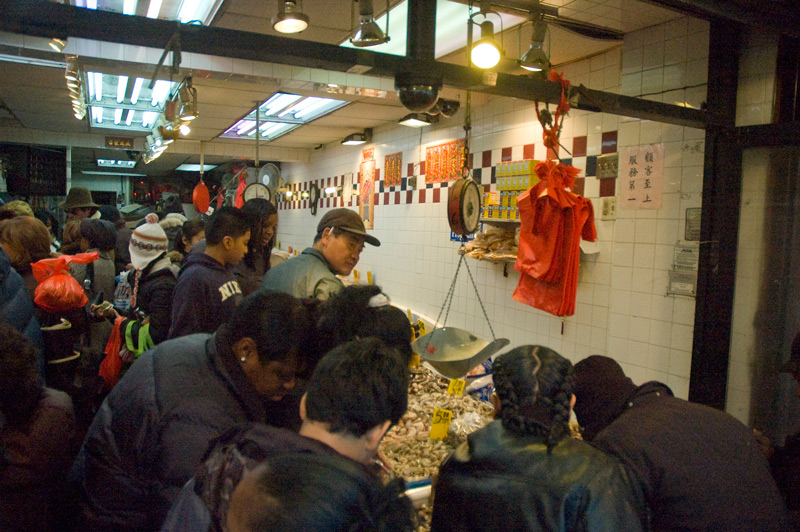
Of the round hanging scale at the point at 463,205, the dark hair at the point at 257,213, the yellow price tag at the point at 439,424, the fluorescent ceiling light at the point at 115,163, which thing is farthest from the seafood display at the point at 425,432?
the fluorescent ceiling light at the point at 115,163

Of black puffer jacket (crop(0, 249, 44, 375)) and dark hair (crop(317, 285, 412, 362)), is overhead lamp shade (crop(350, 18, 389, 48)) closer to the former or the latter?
dark hair (crop(317, 285, 412, 362))

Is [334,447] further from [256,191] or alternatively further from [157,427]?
[256,191]

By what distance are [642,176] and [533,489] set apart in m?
3.63

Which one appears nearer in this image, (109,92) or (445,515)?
(445,515)

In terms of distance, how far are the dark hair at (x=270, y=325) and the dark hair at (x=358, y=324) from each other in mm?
143

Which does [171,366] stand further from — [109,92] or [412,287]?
[109,92]

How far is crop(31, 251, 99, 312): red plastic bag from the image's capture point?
2.99m

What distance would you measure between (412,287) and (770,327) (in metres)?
4.53

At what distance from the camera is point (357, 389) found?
112 centimetres

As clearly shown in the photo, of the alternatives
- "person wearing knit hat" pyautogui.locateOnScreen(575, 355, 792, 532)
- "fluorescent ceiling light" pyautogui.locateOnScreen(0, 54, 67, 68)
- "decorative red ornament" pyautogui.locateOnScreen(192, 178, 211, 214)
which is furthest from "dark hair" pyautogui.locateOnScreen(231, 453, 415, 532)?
"decorative red ornament" pyautogui.locateOnScreen(192, 178, 211, 214)

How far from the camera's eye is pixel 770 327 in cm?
371

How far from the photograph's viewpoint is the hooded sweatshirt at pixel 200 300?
114 inches

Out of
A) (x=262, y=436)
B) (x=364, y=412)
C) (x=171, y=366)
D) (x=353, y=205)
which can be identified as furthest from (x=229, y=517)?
(x=353, y=205)

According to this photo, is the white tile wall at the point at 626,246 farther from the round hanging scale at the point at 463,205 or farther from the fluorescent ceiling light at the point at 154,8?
the fluorescent ceiling light at the point at 154,8
